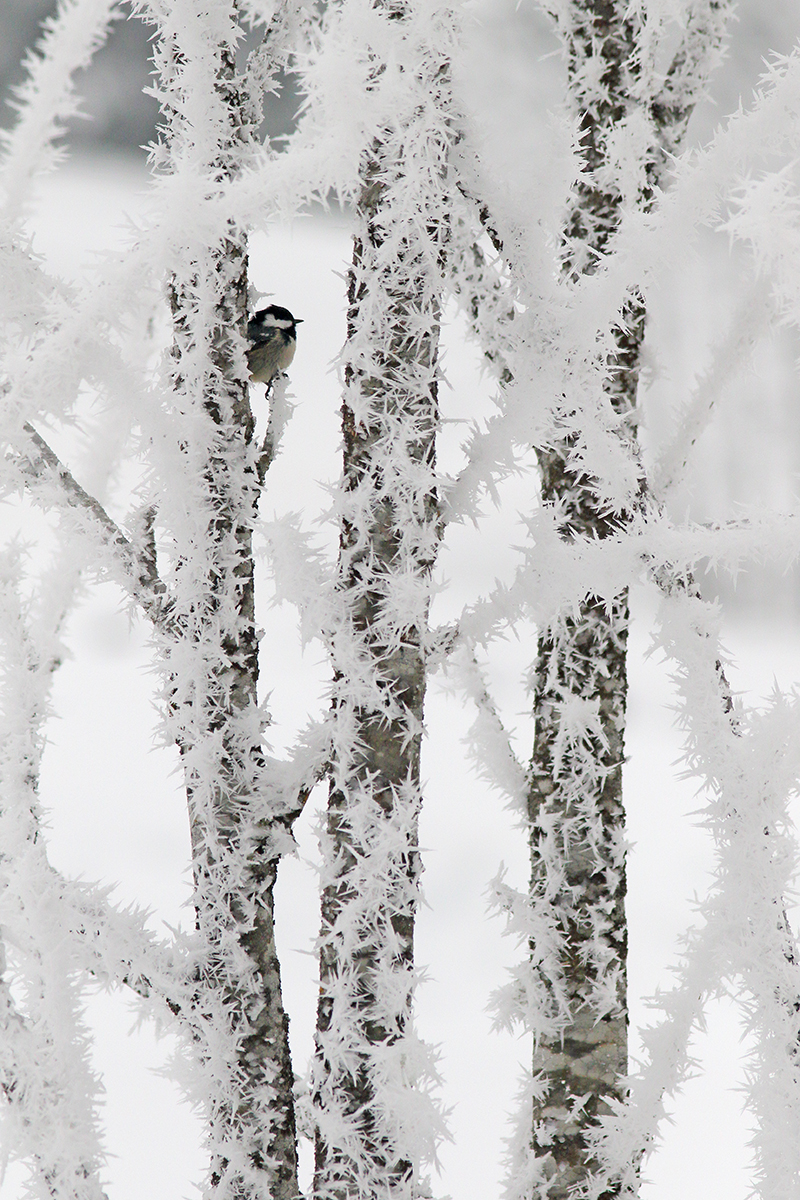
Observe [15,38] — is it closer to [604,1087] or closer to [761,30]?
[761,30]

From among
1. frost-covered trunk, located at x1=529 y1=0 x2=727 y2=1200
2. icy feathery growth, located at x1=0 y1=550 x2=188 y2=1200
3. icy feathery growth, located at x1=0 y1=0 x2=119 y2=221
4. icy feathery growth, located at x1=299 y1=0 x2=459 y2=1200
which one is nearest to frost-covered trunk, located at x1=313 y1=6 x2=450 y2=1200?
icy feathery growth, located at x1=299 y1=0 x2=459 y2=1200

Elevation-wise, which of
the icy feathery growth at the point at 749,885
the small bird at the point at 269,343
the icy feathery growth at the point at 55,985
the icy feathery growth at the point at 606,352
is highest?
the small bird at the point at 269,343

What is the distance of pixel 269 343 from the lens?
1.03 metres

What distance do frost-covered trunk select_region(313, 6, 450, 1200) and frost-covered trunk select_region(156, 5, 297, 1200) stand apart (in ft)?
0.21

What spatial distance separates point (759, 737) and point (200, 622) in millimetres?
435

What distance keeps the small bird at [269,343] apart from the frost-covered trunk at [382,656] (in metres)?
0.23

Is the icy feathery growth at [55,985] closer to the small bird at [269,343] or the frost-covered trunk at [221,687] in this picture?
the frost-covered trunk at [221,687]

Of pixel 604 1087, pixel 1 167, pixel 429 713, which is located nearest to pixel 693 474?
pixel 604 1087

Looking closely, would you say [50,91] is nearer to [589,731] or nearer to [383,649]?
[383,649]

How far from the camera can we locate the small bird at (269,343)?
99cm

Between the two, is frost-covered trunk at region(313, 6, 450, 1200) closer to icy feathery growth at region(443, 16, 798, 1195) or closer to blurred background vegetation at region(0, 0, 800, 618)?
icy feathery growth at region(443, 16, 798, 1195)

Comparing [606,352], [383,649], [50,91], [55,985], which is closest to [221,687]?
[383,649]

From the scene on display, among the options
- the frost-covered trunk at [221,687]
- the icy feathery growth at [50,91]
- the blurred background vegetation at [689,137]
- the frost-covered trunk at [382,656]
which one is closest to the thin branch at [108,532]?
Result: the frost-covered trunk at [221,687]

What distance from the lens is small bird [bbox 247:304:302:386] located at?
0.99 metres
